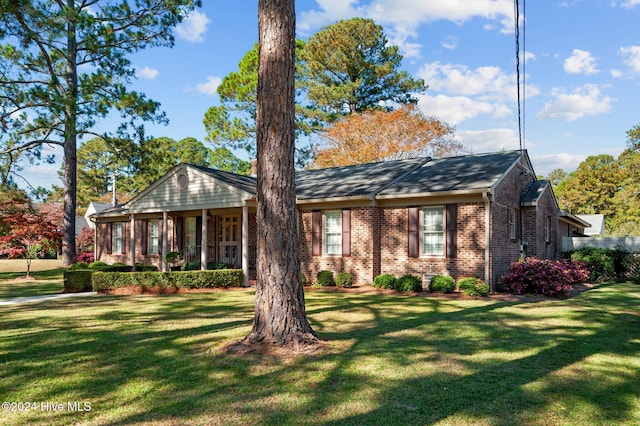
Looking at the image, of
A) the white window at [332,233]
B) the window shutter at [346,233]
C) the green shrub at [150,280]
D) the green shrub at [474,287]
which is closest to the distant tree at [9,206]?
the green shrub at [150,280]

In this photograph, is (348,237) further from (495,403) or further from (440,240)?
(495,403)

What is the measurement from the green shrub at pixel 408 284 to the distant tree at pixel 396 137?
20148 mm

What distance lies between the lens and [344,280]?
16.2m

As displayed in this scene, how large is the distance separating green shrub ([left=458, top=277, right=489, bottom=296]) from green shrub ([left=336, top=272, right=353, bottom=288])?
3.90 m

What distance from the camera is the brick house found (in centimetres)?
1484

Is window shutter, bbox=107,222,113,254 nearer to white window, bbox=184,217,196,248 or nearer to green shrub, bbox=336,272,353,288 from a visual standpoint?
white window, bbox=184,217,196,248

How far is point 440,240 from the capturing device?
15.3 metres

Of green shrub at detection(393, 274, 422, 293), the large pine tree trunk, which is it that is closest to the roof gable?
green shrub at detection(393, 274, 422, 293)

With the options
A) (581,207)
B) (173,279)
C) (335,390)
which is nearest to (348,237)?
(173,279)

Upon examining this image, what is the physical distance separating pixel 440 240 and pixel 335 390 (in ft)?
35.4

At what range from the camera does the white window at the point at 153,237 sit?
75.0 ft

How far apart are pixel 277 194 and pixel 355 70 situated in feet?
111

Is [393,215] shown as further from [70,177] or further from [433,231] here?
[70,177]

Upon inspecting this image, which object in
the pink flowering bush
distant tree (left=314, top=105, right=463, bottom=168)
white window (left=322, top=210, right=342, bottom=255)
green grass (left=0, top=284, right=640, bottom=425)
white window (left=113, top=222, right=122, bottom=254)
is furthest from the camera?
distant tree (left=314, top=105, right=463, bottom=168)
